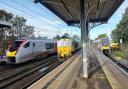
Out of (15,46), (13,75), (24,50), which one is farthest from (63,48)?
(13,75)

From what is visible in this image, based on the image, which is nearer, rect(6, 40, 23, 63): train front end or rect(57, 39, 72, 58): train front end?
rect(6, 40, 23, 63): train front end

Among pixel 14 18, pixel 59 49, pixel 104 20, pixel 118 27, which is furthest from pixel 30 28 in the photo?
pixel 59 49

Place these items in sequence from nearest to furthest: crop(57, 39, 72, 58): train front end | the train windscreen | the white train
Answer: the white train
the train windscreen
crop(57, 39, 72, 58): train front end

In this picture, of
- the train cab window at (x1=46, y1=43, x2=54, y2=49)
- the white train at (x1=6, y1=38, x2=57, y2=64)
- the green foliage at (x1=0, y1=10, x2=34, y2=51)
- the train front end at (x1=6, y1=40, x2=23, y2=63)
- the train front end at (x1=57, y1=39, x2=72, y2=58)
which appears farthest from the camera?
the green foliage at (x1=0, y1=10, x2=34, y2=51)

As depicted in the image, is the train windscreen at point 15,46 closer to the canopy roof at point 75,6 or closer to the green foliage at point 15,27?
the canopy roof at point 75,6

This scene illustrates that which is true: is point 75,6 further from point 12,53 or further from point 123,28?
point 123,28

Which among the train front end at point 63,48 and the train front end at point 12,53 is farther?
the train front end at point 63,48

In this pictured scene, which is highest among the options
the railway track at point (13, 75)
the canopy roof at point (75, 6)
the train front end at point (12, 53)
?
the canopy roof at point (75, 6)

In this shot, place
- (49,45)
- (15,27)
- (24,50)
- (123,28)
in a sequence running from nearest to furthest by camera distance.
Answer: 1. (24,50)
2. (49,45)
3. (15,27)
4. (123,28)

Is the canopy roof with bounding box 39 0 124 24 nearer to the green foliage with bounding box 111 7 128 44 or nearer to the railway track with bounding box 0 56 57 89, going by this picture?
the railway track with bounding box 0 56 57 89

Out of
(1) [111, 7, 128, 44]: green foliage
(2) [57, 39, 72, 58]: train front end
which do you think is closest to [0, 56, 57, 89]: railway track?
(2) [57, 39, 72, 58]: train front end

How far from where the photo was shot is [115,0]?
29359mm

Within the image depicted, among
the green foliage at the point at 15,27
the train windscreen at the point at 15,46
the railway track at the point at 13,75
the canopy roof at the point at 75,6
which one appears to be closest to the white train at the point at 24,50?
the train windscreen at the point at 15,46

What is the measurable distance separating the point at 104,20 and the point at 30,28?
4905cm
